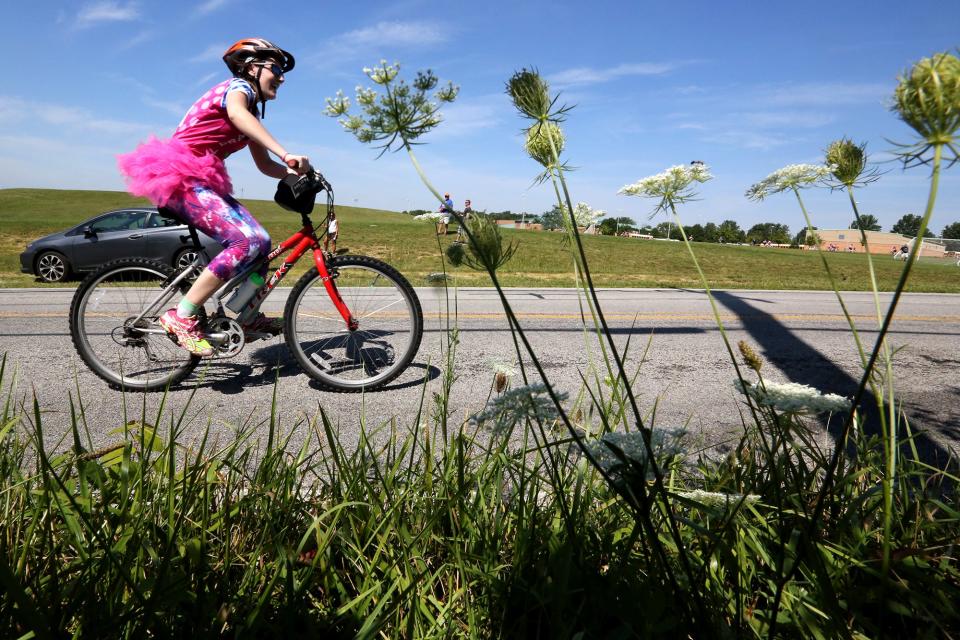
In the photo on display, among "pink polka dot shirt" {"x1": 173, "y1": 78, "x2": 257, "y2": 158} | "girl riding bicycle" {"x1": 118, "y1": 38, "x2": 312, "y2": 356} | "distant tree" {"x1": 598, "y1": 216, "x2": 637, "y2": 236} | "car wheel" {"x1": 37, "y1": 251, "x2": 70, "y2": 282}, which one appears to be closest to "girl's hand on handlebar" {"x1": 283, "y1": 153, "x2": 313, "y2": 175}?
"girl riding bicycle" {"x1": 118, "y1": 38, "x2": 312, "y2": 356}

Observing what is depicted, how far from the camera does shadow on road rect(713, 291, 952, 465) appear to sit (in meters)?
2.85

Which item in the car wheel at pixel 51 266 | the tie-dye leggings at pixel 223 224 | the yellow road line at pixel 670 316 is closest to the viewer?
the tie-dye leggings at pixel 223 224

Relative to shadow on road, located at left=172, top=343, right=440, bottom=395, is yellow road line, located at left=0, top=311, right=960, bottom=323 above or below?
above

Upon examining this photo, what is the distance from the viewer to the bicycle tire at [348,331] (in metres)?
3.79

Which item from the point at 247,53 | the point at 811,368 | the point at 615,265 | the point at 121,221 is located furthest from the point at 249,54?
the point at 615,265

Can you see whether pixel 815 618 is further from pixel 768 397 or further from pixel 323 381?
pixel 323 381

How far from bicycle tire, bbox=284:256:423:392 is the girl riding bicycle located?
18.1 inches

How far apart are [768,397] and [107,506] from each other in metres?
1.62

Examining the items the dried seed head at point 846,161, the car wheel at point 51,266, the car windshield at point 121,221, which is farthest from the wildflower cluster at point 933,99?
the car wheel at point 51,266

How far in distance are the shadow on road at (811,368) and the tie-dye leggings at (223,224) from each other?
3.23 metres

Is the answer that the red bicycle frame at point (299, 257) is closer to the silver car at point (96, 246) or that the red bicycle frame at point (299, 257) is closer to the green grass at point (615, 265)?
the green grass at point (615, 265)

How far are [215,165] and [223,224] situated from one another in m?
0.36

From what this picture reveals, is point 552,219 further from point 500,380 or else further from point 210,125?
point 210,125

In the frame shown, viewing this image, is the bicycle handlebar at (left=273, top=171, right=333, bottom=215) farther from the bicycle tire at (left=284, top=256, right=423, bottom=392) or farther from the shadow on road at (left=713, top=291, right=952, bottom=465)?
the shadow on road at (left=713, top=291, right=952, bottom=465)
